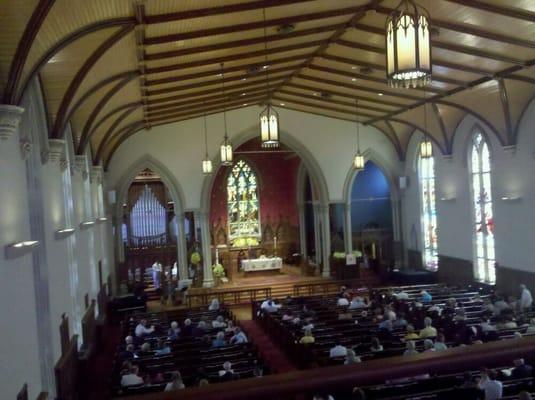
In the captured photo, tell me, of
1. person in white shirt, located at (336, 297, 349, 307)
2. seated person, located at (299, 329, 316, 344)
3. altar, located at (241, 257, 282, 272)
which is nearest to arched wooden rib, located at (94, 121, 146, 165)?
altar, located at (241, 257, 282, 272)

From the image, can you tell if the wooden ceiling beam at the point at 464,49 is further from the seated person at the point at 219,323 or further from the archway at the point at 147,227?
the archway at the point at 147,227

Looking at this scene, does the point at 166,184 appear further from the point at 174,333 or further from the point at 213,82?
the point at 174,333

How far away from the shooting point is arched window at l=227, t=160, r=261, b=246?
26.5 metres

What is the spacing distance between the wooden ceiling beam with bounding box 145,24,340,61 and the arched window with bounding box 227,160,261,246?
46.7 feet

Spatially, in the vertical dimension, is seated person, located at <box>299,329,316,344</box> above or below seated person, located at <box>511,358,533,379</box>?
below

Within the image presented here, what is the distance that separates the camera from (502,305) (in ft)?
44.3

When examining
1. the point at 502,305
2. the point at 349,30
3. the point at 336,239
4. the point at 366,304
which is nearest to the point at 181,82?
the point at 349,30

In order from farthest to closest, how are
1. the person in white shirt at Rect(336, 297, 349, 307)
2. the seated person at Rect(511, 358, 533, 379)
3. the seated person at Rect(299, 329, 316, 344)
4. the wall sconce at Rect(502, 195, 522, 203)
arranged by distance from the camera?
1. the person in white shirt at Rect(336, 297, 349, 307)
2. the wall sconce at Rect(502, 195, 522, 203)
3. the seated person at Rect(299, 329, 316, 344)
4. the seated person at Rect(511, 358, 533, 379)

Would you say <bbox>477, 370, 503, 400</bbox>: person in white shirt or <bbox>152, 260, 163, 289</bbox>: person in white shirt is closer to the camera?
<bbox>477, 370, 503, 400</bbox>: person in white shirt

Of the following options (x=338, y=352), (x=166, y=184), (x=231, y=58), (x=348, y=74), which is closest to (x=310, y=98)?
(x=348, y=74)

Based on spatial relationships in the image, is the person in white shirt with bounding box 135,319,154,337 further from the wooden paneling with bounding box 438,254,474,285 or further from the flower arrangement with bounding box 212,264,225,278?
the wooden paneling with bounding box 438,254,474,285

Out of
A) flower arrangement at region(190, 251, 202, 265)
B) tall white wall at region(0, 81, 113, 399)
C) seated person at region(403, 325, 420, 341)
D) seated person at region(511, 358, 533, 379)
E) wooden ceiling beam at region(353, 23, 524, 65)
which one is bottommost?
seated person at region(403, 325, 420, 341)

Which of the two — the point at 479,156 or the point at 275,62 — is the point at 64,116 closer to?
the point at 275,62

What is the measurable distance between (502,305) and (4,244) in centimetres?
1163
